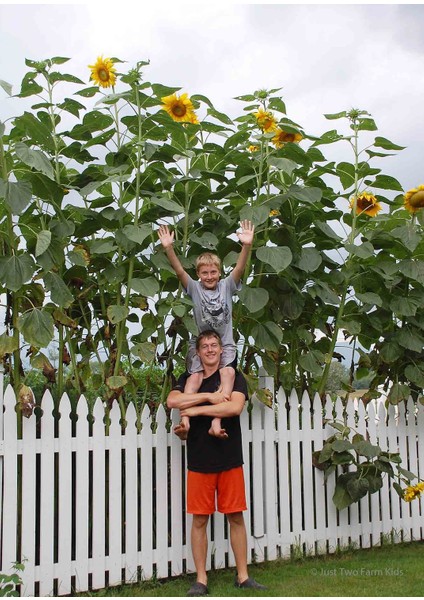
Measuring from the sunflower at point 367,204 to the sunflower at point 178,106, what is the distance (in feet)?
4.48

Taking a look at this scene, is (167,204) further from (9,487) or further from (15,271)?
(9,487)

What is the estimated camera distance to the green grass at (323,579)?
421cm

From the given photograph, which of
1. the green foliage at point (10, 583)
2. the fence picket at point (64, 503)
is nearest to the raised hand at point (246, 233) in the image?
the fence picket at point (64, 503)

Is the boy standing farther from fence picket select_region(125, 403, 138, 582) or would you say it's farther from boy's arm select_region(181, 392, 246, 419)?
fence picket select_region(125, 403, 138, 582)

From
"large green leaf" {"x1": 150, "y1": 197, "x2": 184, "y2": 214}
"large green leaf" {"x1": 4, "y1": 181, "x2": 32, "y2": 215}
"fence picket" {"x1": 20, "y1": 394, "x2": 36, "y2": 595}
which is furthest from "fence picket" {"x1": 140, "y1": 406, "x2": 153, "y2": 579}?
"large green leaf" {"x1": 4, "y1": 181, "x2": 32, "y2": 215}

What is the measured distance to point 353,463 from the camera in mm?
5137

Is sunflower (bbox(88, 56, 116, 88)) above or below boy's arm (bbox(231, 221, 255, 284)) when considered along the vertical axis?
above

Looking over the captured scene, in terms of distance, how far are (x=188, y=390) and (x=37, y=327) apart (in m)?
0.89

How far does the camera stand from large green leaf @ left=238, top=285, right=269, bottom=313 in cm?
445

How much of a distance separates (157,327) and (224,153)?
1.15 m

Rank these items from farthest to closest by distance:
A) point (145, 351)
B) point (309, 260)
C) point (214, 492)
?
1. point (309, 260)
2. point (145, 351)
3. point (214, 492)

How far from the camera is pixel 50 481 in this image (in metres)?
4.21

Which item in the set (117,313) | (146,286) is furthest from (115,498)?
(146,286)

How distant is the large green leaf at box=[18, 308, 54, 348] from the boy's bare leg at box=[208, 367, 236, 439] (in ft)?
3.15
